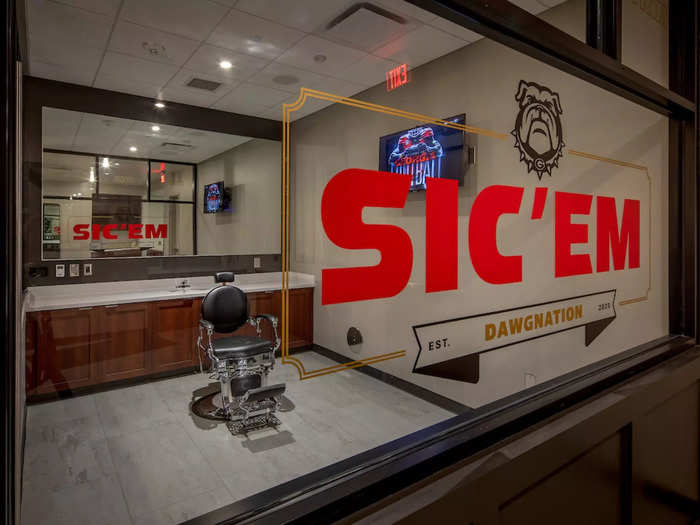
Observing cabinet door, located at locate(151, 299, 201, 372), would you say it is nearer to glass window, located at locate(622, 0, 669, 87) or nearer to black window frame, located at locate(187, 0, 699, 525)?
black window frame, located at locate(187, 0, 699, 525)

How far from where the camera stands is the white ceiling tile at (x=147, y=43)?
1.22m

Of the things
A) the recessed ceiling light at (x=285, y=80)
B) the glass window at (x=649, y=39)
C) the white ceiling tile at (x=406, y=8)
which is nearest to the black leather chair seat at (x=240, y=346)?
the recessed ceiling light at (x=285, y=80)

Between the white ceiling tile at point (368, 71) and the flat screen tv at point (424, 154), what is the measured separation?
190 millimetres

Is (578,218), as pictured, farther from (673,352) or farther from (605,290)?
(673,352)

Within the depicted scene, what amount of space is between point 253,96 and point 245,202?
43 cm

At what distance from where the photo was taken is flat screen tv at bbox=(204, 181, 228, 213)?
64.8 inches

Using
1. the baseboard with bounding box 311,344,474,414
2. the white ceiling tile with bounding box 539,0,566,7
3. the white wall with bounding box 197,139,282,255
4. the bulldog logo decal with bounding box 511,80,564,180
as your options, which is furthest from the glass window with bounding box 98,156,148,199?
the white ceiling tile with bounding box 539,0,566,7

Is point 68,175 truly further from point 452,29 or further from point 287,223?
point 452,29

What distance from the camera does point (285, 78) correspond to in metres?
1.33

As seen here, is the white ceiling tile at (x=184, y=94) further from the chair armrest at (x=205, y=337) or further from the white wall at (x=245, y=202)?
the chair armrest at (x=205, y=337)

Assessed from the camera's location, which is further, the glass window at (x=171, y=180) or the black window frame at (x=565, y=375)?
the glass window at (x=171, y=180)

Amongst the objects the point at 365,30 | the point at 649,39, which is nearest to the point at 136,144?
the point at 365,30

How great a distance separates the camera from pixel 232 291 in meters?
1.52

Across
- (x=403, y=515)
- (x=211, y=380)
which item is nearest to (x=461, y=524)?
(x=403, y=515)
